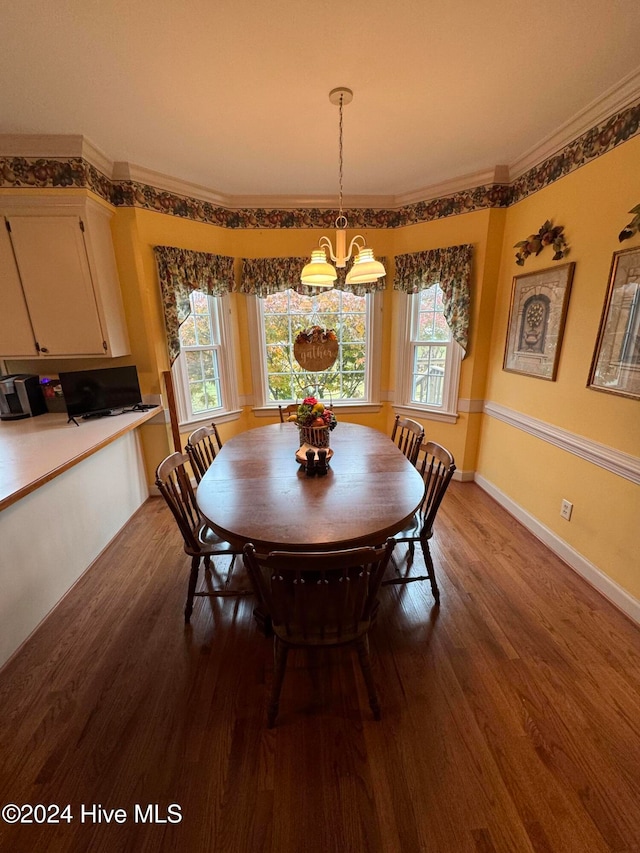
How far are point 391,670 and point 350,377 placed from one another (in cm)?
273

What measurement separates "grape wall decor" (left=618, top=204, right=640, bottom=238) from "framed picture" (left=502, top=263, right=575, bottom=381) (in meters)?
0.37

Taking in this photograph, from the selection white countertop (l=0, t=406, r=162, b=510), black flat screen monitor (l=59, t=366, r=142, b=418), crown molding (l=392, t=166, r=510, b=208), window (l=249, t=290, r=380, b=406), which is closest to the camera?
white countertop (l=0, t=406, r=162, b=510)

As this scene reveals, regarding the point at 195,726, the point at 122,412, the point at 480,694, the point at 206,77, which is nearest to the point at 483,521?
the point at 480,694

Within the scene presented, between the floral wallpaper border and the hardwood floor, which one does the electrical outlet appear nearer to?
the hardwood floor

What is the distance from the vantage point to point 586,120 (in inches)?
76.2

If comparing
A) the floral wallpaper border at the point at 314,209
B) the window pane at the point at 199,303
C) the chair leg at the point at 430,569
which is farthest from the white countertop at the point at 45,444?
the chair leg at the point at 430,569

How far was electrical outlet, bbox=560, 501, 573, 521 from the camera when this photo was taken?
221 centimetres

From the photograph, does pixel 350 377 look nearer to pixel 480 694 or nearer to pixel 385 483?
pixel 385 483

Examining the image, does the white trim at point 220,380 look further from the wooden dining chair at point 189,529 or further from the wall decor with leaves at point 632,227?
the wall decor with leaves at point 632,227

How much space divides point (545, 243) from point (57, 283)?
344cm

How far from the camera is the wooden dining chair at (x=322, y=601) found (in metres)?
1.11

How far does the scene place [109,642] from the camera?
1.69 m

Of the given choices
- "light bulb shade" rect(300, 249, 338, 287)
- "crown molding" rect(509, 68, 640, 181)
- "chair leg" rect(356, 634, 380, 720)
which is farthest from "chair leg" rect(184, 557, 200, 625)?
"crown molding" rect(509, 68, 640, 181)

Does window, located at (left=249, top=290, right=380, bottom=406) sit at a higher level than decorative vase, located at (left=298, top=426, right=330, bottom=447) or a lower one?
higher
